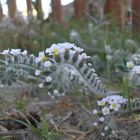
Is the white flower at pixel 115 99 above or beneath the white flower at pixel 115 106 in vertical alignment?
above

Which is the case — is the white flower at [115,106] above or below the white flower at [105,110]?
above

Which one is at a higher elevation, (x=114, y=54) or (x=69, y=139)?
(x=114, y=54)

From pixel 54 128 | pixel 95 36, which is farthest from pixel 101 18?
pixel 54 128

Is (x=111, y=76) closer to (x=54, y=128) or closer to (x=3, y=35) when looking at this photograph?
(x=54, y=128)

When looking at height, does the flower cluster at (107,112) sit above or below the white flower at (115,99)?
below

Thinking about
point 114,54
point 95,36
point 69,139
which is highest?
point 95,36

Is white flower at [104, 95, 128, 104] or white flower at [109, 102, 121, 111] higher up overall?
white flower at [104, 95, 128, 104]

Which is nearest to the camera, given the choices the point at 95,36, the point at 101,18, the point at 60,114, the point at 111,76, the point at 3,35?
the point at 60,114

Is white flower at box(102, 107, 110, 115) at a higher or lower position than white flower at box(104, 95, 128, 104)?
lower
